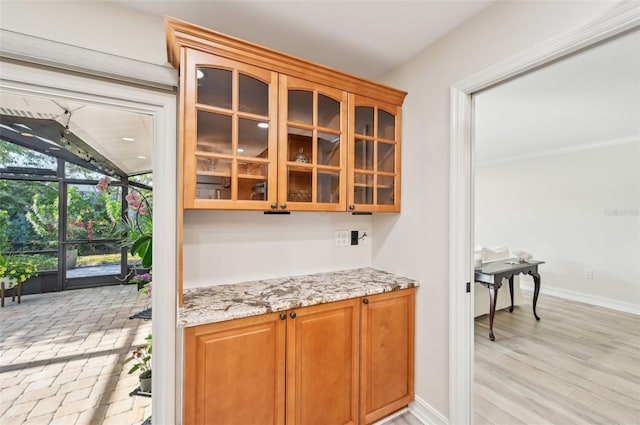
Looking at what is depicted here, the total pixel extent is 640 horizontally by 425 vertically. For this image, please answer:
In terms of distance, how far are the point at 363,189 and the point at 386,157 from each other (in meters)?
0.31

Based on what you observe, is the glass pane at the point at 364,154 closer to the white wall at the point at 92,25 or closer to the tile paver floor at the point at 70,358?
the white wall at the point at 92,25

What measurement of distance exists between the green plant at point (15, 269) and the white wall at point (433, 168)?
4144 millimetres

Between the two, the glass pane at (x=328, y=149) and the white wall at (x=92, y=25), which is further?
the glass pane at (x=328, y=149)

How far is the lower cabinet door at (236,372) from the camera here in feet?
3.98

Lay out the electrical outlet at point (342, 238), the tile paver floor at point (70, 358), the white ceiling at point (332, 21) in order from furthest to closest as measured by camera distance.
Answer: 1. the electrical outlet at point (342, 238)
2. the tile paver floor at point (70, 358)
3. the white ceiling at point (332, 21)

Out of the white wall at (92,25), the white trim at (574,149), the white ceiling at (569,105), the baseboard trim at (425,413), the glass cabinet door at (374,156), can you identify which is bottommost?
the baseboard trim at (425,413)

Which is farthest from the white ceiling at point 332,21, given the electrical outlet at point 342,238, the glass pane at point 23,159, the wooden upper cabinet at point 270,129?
the glass pane at point 23,159

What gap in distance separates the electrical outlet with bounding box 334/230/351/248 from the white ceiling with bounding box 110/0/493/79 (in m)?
1.27

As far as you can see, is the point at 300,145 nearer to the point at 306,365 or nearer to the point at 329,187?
the point at 329,187

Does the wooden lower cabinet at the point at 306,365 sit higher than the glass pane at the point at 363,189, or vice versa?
the glass pane at the point at 363,189

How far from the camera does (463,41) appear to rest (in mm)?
1574

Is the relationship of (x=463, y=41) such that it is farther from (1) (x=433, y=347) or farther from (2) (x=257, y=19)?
(1) (x=433, y=347)

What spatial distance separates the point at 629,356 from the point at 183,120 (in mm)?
4231

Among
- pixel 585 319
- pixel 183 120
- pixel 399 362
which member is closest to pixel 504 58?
pixel 183 120
